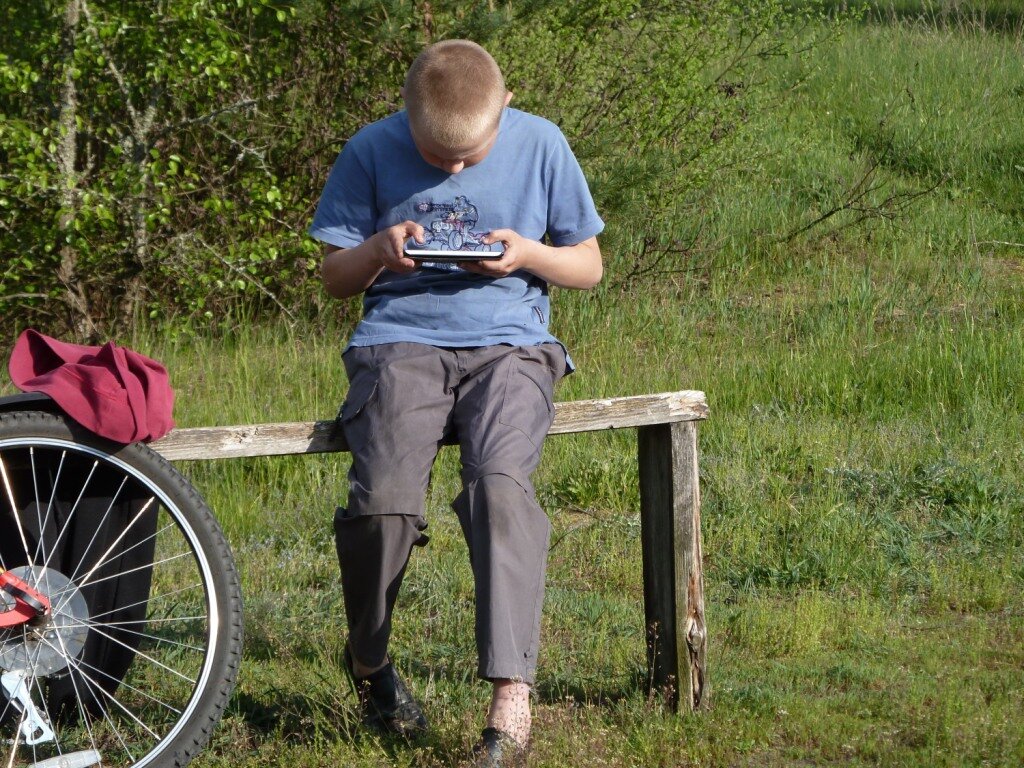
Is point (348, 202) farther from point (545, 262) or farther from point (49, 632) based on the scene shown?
point (49, 632)

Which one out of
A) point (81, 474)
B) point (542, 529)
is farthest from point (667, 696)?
Answer: point (81, 474)

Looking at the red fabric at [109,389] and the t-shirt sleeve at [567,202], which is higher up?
the t-shirt sleeve at [567,202]

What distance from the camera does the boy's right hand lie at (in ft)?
9.80

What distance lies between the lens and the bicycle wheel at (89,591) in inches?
112

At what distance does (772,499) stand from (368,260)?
2.43 m

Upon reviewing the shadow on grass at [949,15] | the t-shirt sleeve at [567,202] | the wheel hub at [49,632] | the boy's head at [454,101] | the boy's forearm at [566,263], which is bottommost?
the wheel hub at [49,632]

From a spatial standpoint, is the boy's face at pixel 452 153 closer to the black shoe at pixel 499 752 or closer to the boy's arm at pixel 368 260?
the boy's arm at pixel 368 260

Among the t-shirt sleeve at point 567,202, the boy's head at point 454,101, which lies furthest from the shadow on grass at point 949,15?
the boy's head at point 454,101

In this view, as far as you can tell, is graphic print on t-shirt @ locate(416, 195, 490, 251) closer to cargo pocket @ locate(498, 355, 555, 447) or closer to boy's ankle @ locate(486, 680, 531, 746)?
cargo pocket @ locate(498, 355, 555, 447)

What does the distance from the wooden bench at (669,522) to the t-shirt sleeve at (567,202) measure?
1.48 feet

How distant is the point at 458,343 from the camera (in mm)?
3154

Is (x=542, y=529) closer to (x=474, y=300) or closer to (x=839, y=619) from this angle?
(x=474, y=300)

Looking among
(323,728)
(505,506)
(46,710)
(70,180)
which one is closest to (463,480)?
(505,506)

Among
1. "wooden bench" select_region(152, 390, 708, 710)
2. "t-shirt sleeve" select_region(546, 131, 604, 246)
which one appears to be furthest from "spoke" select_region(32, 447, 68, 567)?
"t-shirt sleeve" select_region(546, 131, 604, 246)
